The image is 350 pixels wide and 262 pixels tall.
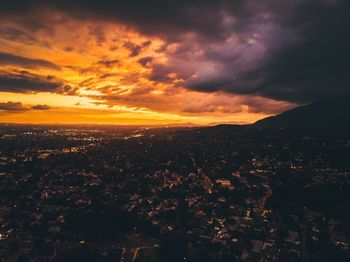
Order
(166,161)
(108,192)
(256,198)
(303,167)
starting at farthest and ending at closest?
(166,161) < (303,167) < (108,192) < (256,198)

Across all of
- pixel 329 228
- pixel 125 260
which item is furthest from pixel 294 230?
pixel 125 260

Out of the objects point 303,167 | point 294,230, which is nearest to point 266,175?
point 303,167

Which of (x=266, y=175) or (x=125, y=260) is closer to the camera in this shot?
(x=125, y=260)

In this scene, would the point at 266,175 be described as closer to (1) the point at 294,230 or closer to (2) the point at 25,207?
(1) the point at 294,230

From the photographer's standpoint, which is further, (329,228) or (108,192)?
(108,192)

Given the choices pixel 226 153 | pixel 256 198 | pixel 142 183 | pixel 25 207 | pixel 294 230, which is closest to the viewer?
pixel 294 230

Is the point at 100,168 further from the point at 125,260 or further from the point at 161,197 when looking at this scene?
the point at 125,260
